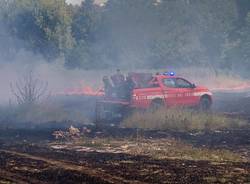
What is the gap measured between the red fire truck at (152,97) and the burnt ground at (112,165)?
3605 mm

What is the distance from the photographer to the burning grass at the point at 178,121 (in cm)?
1618

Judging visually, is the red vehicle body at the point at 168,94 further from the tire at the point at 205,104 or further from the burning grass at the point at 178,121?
the burning grass at the point at 178,121

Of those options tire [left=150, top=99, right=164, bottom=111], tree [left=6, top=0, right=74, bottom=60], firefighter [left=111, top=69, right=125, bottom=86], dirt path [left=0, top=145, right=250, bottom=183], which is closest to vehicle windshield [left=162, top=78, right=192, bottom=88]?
tire [left=150, top=99, right=164, bottom=111]

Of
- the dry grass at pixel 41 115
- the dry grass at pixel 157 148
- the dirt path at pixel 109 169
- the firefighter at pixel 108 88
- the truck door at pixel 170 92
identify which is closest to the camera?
the dirt path at pixel 109 169

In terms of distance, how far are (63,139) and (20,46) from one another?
3182 centimetres

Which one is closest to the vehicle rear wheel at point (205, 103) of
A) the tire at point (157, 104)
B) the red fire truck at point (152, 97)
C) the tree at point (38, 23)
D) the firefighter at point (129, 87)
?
the red fire truck at point (152, 97)

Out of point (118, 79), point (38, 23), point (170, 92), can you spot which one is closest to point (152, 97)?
point (170, 92)

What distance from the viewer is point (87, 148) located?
42.4ft

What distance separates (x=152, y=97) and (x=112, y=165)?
8489 millimetres

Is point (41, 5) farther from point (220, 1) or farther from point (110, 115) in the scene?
point (110, 115)

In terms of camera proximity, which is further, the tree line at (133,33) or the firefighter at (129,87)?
the tree line at (133,33)

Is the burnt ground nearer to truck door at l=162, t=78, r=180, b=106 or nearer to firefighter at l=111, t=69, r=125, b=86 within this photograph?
truck door at l=162, t=78, r=180, b=106

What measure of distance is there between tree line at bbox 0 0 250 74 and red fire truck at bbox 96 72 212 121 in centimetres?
2687

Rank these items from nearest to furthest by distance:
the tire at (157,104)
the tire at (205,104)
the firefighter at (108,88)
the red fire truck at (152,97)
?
the red fire truck at (152,97)
the tire at (157,104)
the firefighter at (108,88)
the tire at (205,104)
